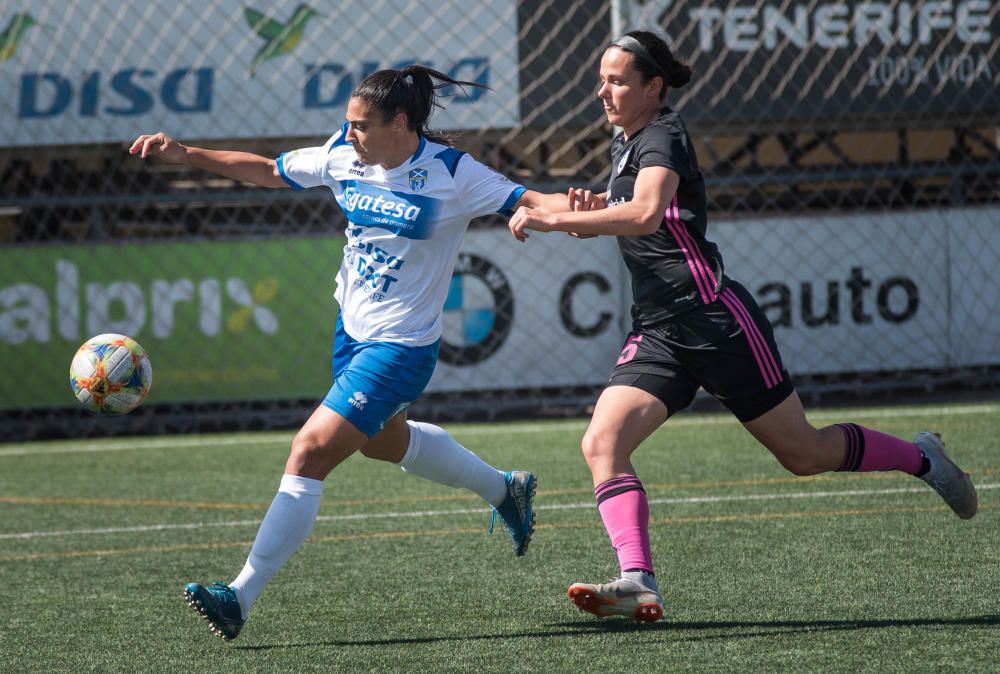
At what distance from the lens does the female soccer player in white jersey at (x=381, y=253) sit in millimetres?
4328

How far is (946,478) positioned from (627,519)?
1336mm

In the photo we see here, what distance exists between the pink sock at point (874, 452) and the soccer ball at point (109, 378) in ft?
7.91

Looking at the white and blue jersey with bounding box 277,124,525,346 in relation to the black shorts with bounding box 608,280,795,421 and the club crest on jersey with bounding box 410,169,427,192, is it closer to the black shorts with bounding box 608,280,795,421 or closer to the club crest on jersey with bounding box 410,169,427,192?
the club crest on jersey with bounding box 410,169,427,192

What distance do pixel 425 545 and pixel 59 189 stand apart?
18.5ft

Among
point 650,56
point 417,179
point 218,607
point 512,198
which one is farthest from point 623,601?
point 650,56

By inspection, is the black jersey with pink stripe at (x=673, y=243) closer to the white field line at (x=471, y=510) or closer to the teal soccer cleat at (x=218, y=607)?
the teal soccer cleat at (x=218, y=607)

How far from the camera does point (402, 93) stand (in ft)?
14.6

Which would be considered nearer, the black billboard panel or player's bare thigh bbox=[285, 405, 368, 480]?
player's bare thigh bbox=[285, 405, 368, 480]

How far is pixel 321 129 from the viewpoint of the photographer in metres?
9.90

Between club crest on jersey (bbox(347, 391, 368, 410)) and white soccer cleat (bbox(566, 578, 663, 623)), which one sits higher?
club crest on jersey (bbox(347, 391, 368, 410))

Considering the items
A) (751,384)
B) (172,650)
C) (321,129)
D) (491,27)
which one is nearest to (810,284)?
(491,27)

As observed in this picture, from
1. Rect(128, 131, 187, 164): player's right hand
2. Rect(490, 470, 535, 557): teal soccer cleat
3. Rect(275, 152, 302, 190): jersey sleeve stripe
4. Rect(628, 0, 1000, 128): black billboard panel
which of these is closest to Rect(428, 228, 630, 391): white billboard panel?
Rect(628, 0, 1000, 128): black billboard panel

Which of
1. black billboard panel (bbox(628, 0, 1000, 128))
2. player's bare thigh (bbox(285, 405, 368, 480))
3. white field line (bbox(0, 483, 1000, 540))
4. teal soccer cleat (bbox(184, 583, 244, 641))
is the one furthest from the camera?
black billboard panel (bbox(628, 0, 1000, 128))

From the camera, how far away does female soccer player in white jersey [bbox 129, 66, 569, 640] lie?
170 inches
